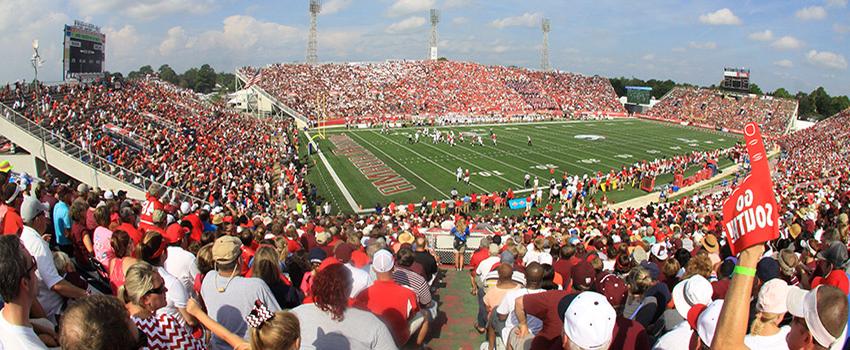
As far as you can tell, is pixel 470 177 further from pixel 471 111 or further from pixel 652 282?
pixel 471 111

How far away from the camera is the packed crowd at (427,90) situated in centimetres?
5972

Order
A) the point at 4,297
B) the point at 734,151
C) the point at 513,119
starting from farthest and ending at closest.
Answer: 1. the point at 513,119
2. the point at 734,151
3. the point at 4,297

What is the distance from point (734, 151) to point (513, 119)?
26954 millimetres

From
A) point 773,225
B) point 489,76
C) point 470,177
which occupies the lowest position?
point 470,177

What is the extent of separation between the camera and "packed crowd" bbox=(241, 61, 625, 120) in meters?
59.7

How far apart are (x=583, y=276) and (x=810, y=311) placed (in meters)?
3.00

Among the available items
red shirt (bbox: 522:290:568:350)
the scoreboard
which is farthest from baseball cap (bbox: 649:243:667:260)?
the scoreboard

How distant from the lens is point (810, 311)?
8.86 feet

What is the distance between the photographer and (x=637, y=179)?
93.3 ft

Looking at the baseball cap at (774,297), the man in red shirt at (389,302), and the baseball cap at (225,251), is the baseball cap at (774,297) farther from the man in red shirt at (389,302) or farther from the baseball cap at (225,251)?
the baseball cap at (225,251)

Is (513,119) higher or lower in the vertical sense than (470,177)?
higher

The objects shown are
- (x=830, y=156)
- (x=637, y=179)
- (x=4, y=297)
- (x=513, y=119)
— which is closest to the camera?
(x=4, y=297)

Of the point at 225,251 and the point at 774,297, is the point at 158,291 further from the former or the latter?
the point at 774,297

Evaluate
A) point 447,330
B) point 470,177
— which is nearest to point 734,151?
point 470,177
